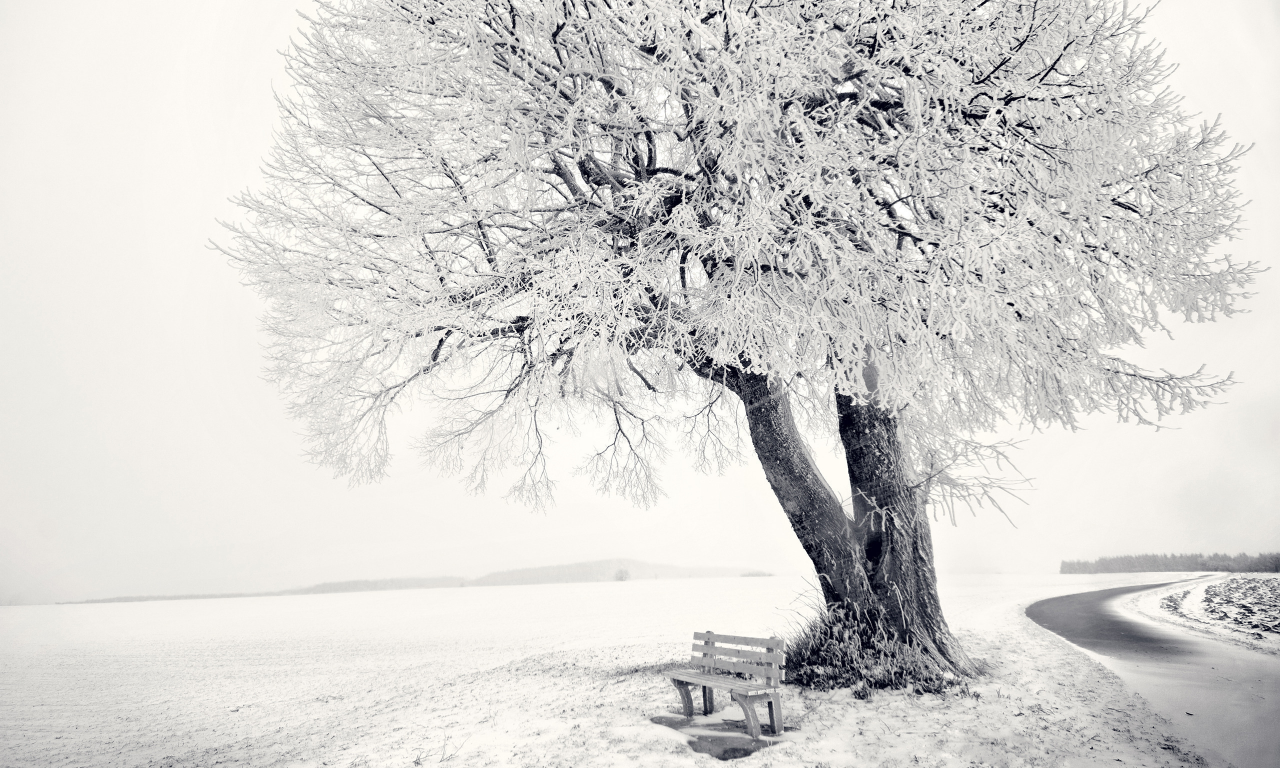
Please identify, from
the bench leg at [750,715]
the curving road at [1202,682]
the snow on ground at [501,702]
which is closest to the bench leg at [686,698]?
the snow on ground at [501,702]

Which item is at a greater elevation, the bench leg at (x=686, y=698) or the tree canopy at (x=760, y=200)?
the tree canopy at (x=760, y=200)

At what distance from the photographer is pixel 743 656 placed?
19.3 feet

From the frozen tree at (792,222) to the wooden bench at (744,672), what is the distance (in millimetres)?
1226

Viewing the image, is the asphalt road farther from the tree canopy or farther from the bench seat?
the bench seat

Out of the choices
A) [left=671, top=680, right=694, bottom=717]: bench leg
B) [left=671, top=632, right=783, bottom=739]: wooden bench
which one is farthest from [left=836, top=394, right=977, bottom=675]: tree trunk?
[left=671, top=680, right=694, bottom=717]: bench leg

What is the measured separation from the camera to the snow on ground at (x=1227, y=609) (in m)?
8.27

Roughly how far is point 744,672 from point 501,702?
264 centimetres

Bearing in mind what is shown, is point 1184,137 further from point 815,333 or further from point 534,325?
point 534,325

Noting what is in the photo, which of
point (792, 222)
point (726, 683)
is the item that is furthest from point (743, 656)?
point (792, 222)

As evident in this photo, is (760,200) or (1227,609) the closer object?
(760,200)

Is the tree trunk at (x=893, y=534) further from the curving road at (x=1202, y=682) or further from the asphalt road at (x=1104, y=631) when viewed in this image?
the asphalt road at (x=1104, y=631)

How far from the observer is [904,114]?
19.7 feet

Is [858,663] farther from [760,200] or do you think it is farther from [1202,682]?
[760,200]

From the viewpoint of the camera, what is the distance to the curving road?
4.60m
